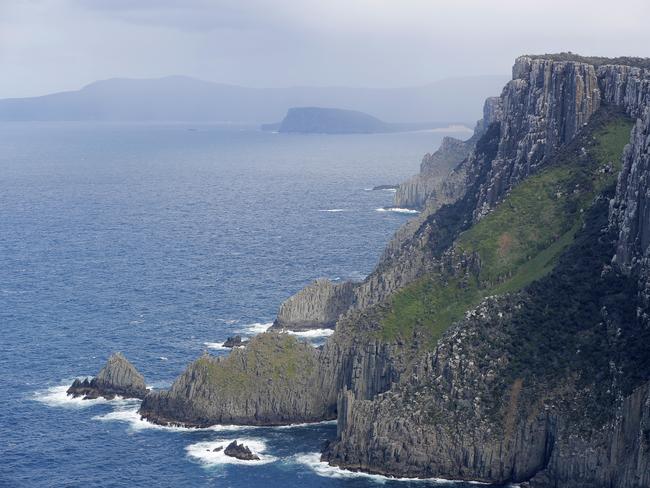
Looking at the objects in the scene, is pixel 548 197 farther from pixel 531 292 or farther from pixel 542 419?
pixel 542 419

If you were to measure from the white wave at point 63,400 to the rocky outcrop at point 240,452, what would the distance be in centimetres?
2508

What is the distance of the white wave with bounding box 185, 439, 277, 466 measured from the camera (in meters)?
144

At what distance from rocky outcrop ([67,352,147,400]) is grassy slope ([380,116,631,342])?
35.8 meters

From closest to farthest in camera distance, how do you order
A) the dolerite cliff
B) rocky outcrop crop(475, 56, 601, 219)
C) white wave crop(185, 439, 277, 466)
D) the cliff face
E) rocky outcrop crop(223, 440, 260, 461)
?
1. the cliff face
2. the dolerite cliff
3. white wave crop(185, 439, 277, 466)
4. rocky outcrop crop(223, 440, 260, 461)
5. rocky outcrop crop(475, 56, 601, 219)

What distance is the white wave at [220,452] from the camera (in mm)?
144375

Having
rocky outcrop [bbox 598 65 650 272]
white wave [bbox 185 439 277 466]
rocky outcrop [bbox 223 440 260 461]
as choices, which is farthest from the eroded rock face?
rocky outcrop [bbox 223 440 260 461]

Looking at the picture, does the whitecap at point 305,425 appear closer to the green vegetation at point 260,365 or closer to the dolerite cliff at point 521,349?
the dolerite cliff at point 521,349

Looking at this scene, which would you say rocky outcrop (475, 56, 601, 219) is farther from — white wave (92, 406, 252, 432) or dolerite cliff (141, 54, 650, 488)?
white wave (92, 406, 252, 432)

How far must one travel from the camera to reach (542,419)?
137125 mm

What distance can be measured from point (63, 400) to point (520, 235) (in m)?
69.6

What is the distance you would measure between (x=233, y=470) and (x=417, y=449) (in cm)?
2220

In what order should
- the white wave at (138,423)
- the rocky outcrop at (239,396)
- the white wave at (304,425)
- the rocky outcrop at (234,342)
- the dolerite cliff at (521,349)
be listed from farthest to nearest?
the rocky outcrop at (234,342)
the rocky outcrop at (239,396)
the white wave at (304,425)
the white wave at (138,423)
the dolerite cliff at (521,349)

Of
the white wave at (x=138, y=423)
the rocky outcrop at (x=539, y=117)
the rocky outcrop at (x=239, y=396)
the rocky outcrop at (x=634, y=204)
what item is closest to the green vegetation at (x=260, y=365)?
the rocky outcrop at (x=239, y=396)

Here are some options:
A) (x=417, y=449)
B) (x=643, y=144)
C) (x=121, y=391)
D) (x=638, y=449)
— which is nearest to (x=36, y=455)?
(x=121, y=391)
